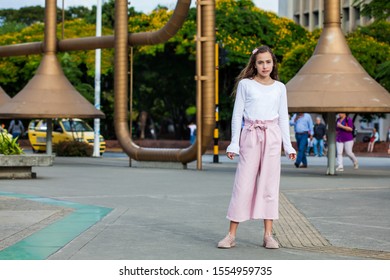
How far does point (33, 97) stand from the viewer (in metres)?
30.5

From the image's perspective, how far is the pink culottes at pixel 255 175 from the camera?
32.9 ft

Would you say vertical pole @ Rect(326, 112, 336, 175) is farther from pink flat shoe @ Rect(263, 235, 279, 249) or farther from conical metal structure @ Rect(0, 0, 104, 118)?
pink flat shoe @ Rect(263, 235, 279, 249)

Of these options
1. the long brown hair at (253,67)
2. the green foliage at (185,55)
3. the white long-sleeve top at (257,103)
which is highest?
the green foliage at (185,55)

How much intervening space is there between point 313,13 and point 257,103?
86.5m

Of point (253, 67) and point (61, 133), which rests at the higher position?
point (253, 67)

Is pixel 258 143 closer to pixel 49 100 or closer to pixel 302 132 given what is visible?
pixel 302 132

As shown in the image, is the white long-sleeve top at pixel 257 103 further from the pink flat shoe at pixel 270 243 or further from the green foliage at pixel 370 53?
the green foliage at pixel 370 53

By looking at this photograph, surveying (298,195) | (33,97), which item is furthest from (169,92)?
(298,195)

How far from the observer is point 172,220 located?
12.9 metres

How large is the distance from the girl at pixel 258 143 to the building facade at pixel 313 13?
77612 millimetres

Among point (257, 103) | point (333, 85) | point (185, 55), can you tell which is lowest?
point (257, 103)

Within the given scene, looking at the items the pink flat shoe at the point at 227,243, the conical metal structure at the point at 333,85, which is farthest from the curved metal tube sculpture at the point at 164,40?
the pink flat shoe at the point at 227,243

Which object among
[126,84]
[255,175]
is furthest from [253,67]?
[126,84]
